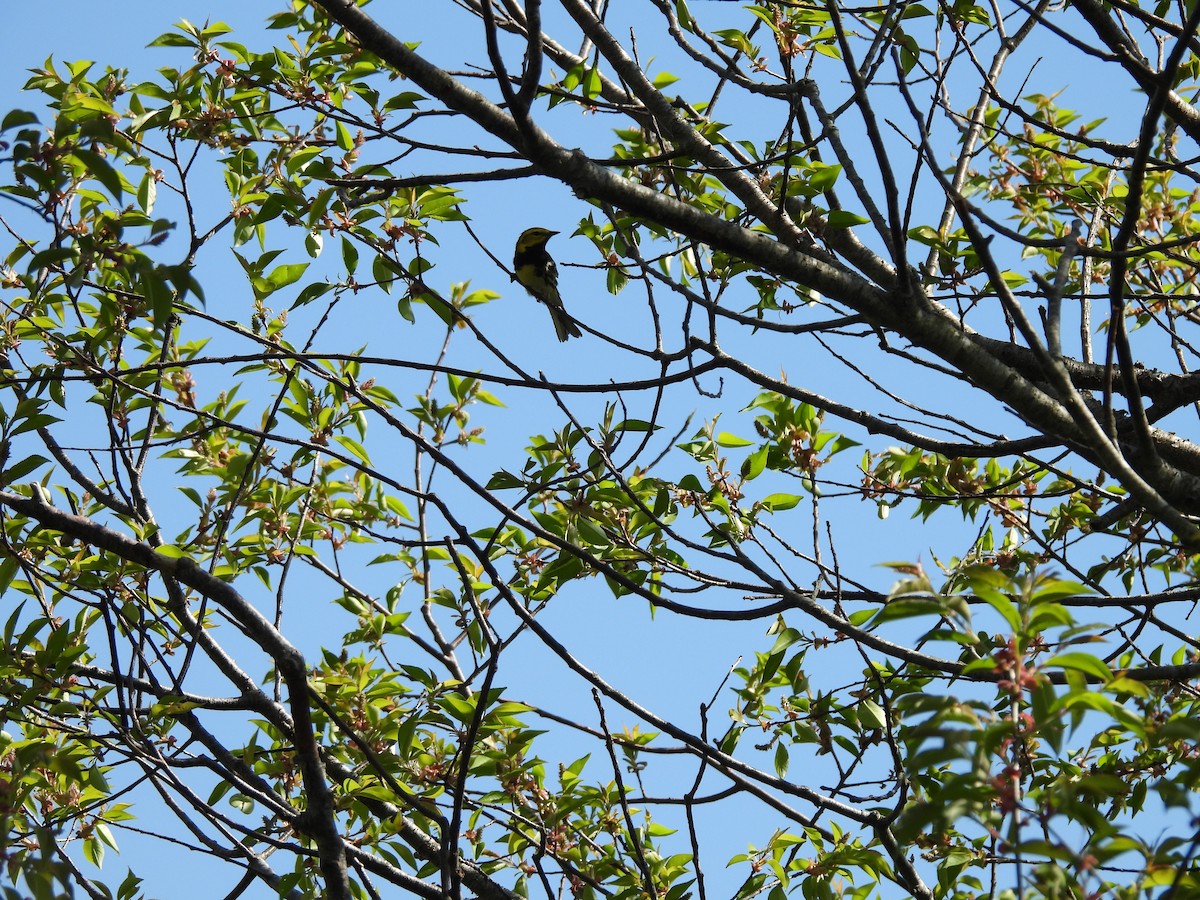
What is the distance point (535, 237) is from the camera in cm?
920

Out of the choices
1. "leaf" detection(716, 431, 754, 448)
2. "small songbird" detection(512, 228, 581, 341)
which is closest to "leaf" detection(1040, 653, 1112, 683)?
"leaf" detection(716, 431, 754, 448)

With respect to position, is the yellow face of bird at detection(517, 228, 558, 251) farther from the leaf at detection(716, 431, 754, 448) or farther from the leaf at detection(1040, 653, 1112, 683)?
the leaf at detection(1040, 653, 1112, 683)

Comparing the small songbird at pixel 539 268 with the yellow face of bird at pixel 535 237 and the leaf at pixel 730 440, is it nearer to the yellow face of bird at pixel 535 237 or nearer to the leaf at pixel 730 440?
the yellow face of bird at pixel 535 237

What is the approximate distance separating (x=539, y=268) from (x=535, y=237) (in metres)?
0.32

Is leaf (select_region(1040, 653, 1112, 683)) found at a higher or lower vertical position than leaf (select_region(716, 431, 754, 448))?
lower

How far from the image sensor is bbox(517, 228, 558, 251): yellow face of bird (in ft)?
30.2

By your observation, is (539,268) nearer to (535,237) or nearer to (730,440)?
(535,237)

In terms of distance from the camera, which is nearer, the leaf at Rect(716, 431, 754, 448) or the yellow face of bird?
the leaf at Rect(716, 431, 754, 448)

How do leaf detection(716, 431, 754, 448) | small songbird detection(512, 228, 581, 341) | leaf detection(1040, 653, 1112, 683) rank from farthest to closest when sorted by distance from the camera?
small songbird detection(512, 228, 581, 341) → leaf detection(716, 431, 754, 448) → leaf detection(1040, 653, 1112, 683)

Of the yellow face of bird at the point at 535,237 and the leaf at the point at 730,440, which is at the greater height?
the yellow face of bird at the point at 535,237

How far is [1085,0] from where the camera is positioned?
3.57 meters

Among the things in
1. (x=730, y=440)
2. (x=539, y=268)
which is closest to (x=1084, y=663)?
(x=730, y=440)

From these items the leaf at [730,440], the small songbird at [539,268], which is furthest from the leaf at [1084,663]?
the small songbird at [539,268]

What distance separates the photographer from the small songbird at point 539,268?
893 centimetres
